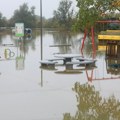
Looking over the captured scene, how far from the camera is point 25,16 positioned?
73.7 m

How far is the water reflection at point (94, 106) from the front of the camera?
7.78 m

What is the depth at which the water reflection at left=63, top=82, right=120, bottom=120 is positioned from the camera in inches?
Answer: 306

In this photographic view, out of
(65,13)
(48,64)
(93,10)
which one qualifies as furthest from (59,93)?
(65,13)

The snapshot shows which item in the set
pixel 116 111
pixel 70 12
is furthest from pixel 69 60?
pixel 70 12

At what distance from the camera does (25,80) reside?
496 inches

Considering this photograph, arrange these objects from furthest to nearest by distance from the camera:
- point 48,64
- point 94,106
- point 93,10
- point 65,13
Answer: point 65,13, point 48,64, point 93,10, point 94,106

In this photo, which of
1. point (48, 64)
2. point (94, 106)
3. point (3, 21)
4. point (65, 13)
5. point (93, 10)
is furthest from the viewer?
point (3, 21)

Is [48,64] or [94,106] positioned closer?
[94,106]

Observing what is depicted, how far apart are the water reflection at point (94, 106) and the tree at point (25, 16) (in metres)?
63.3

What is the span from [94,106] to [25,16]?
65945 mm

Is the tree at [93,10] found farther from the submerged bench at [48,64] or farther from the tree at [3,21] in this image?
the tree at [3,21]

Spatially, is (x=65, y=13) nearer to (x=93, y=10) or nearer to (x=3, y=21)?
(x=3, y=21)

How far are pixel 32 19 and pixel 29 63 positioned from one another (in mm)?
57298

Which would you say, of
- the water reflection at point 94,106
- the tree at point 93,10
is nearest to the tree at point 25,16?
the tree at point 93,10
